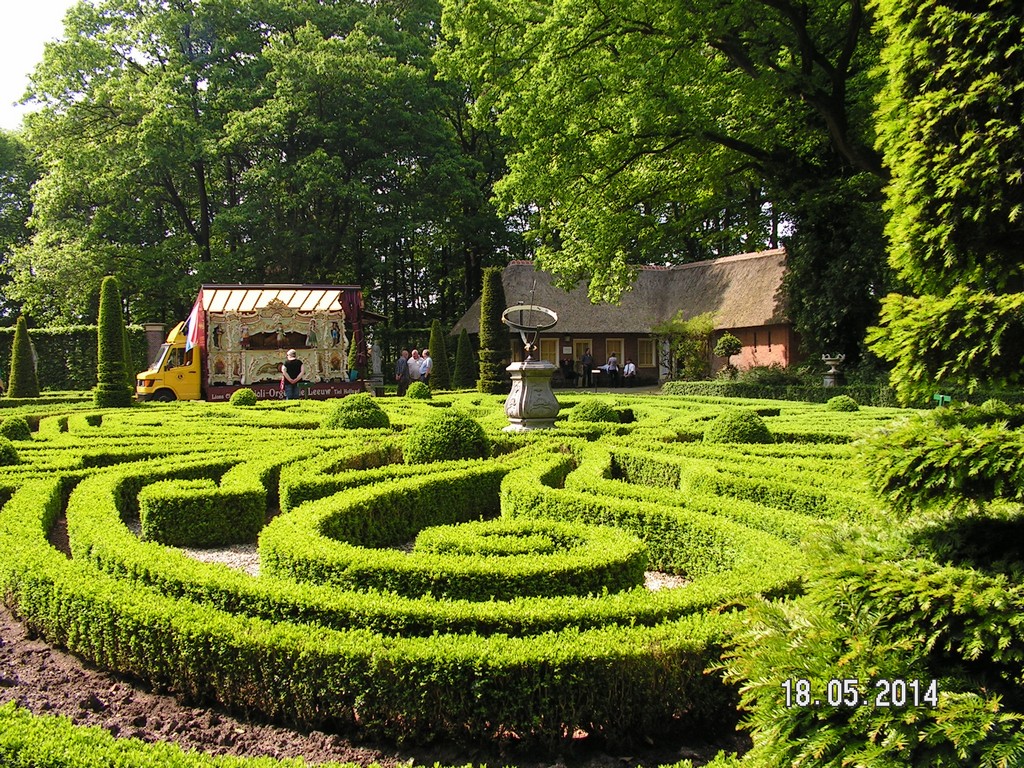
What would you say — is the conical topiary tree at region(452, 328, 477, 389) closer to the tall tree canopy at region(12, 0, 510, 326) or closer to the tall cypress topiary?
the tall cypress topiary

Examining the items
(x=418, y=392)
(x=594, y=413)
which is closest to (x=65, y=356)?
(x=418, y=392)

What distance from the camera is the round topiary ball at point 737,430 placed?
9820 mm

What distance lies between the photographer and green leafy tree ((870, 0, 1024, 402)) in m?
2.60

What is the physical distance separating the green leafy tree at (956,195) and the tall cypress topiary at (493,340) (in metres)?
22.1

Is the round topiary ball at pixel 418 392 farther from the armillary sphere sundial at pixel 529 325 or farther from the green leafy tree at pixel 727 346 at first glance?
the green leafy tree at pixel 727 346

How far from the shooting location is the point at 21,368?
22125 mm

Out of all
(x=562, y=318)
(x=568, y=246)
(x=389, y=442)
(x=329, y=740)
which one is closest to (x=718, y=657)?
(x=329, y=740)

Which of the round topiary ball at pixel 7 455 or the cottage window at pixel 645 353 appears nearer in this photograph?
the round topiary ball at pixel 7 455

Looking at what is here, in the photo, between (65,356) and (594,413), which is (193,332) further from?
(594,413)

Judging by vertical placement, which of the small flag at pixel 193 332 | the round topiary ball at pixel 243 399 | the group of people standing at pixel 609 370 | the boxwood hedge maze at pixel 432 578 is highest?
the small flag at pixel 193 332

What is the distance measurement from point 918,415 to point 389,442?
7594 millimetres

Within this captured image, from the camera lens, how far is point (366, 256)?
3500cm
